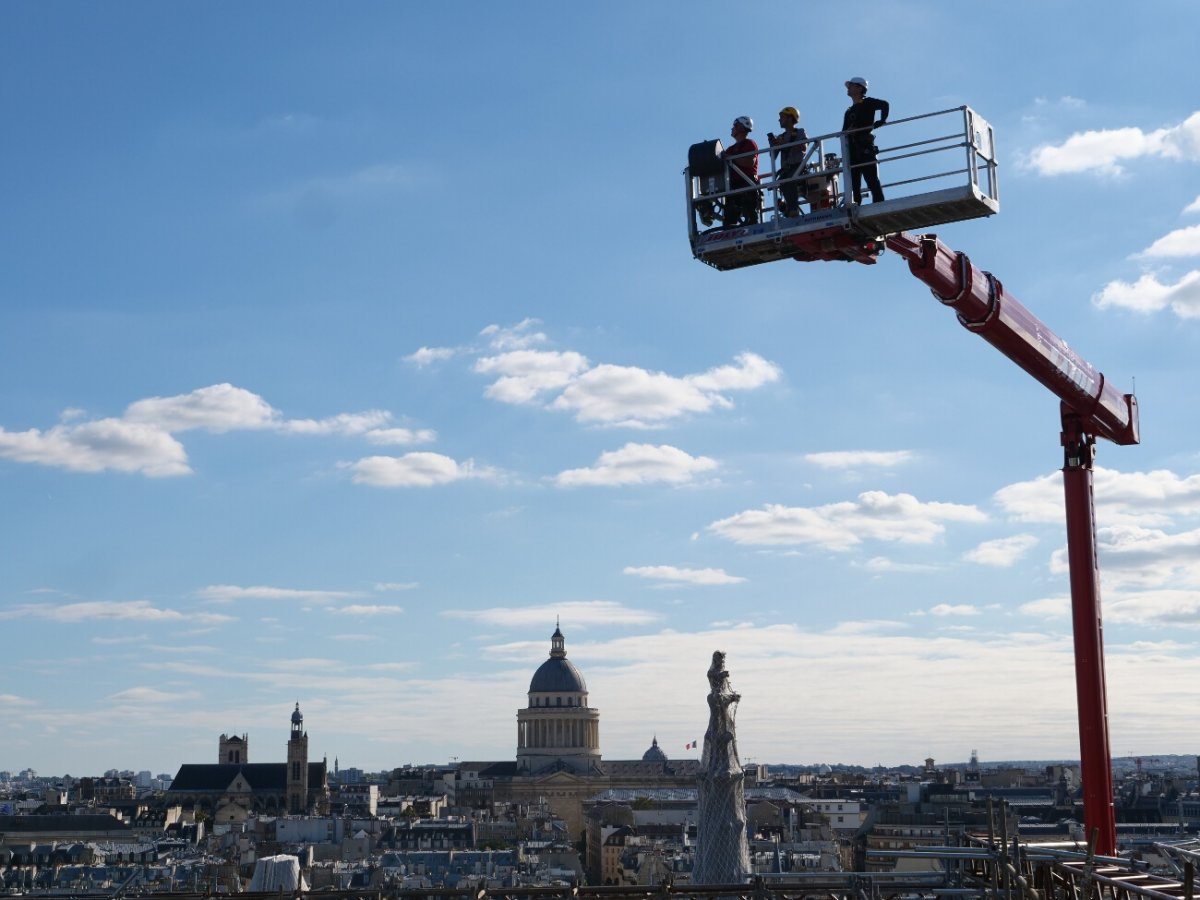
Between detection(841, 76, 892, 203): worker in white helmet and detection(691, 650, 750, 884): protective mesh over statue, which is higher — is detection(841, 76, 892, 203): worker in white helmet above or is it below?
above

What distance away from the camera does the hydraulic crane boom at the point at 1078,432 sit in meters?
20.5

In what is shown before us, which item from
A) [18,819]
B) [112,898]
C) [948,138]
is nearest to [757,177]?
[948,138]

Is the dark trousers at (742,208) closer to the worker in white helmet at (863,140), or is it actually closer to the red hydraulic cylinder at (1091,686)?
the worker in white helmet at (863,140)

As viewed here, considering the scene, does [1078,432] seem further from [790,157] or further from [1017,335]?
[790,157]

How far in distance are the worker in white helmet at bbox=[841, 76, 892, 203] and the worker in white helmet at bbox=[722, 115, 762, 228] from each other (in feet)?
3.42

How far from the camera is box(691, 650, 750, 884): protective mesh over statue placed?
20484mm

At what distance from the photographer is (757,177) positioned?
17.7 meters

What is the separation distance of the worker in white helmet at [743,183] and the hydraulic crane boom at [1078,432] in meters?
3.00

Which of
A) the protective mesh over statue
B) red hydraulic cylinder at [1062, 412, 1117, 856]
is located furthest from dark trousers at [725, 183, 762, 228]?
red hydraulic cylinder at [1062, 412, 1117, 856]

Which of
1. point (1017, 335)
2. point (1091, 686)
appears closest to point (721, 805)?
point (1091, 686)

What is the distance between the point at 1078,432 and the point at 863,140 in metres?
7.68

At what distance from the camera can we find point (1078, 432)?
23.0 m

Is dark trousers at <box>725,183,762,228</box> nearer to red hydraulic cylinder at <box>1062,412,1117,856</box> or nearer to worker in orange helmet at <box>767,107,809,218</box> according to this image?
worker in orange helmet at <box>767,107,809,218</box>

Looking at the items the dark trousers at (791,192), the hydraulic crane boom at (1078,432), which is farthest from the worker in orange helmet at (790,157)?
the hydraulic crane boom at (1078,432)
